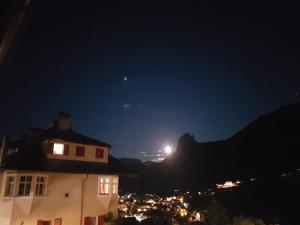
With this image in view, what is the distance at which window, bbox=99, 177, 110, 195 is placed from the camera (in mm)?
29516

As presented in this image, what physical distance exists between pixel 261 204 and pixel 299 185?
1607 centimetres

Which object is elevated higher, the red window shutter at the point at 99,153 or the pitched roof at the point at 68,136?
the pitched roof at the point at 68,136

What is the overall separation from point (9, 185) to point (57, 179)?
3804mm

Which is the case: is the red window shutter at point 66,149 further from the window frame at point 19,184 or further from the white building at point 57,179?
the window frame at point 19,184

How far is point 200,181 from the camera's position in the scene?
130875 millimetres

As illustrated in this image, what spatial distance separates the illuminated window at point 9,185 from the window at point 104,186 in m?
8.47

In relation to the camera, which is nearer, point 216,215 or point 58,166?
point 216,215

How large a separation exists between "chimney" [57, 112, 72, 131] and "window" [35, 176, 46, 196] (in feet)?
26.8

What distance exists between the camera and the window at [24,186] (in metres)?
23.7

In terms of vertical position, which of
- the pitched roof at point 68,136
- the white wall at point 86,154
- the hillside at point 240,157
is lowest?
the white wall at point 86,154

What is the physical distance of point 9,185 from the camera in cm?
2395

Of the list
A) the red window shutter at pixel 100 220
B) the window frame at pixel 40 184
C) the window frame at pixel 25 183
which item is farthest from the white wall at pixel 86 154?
the red window shutter at pixel 100 220

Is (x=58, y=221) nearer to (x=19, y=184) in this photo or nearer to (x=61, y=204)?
(x=61, y=204)

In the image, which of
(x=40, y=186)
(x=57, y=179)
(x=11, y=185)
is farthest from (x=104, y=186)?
(x=11, y=185)
